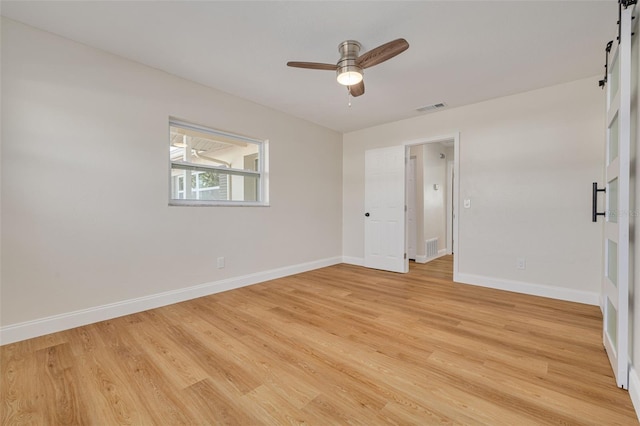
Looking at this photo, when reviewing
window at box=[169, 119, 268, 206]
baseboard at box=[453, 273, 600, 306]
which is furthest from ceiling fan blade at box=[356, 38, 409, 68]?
baseboard at box=[453, 273, 600, 306]

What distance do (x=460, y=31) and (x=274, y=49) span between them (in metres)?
1.60

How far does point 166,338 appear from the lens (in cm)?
218

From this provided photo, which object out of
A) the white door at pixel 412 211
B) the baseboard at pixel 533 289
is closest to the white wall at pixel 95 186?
the baseboard at pixel 533 289

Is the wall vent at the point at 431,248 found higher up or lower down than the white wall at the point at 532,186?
lower down

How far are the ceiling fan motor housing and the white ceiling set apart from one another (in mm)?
69

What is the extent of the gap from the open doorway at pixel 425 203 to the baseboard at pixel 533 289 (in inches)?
62.2

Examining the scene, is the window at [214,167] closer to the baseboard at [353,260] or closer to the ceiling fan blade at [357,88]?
the ceiling fan blade at [357,88]

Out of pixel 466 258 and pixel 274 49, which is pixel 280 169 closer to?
pixel 274 49

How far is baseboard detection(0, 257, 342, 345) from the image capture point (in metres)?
2.14

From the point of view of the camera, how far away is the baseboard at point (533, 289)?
299cm

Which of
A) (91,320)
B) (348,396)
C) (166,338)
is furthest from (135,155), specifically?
(348,396)

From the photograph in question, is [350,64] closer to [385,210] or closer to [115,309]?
[385,210]

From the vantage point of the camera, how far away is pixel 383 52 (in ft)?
6.78

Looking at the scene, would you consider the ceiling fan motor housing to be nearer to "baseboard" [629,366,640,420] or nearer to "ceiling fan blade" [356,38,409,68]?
"ceiling fan blade" [356,38,409,68]
